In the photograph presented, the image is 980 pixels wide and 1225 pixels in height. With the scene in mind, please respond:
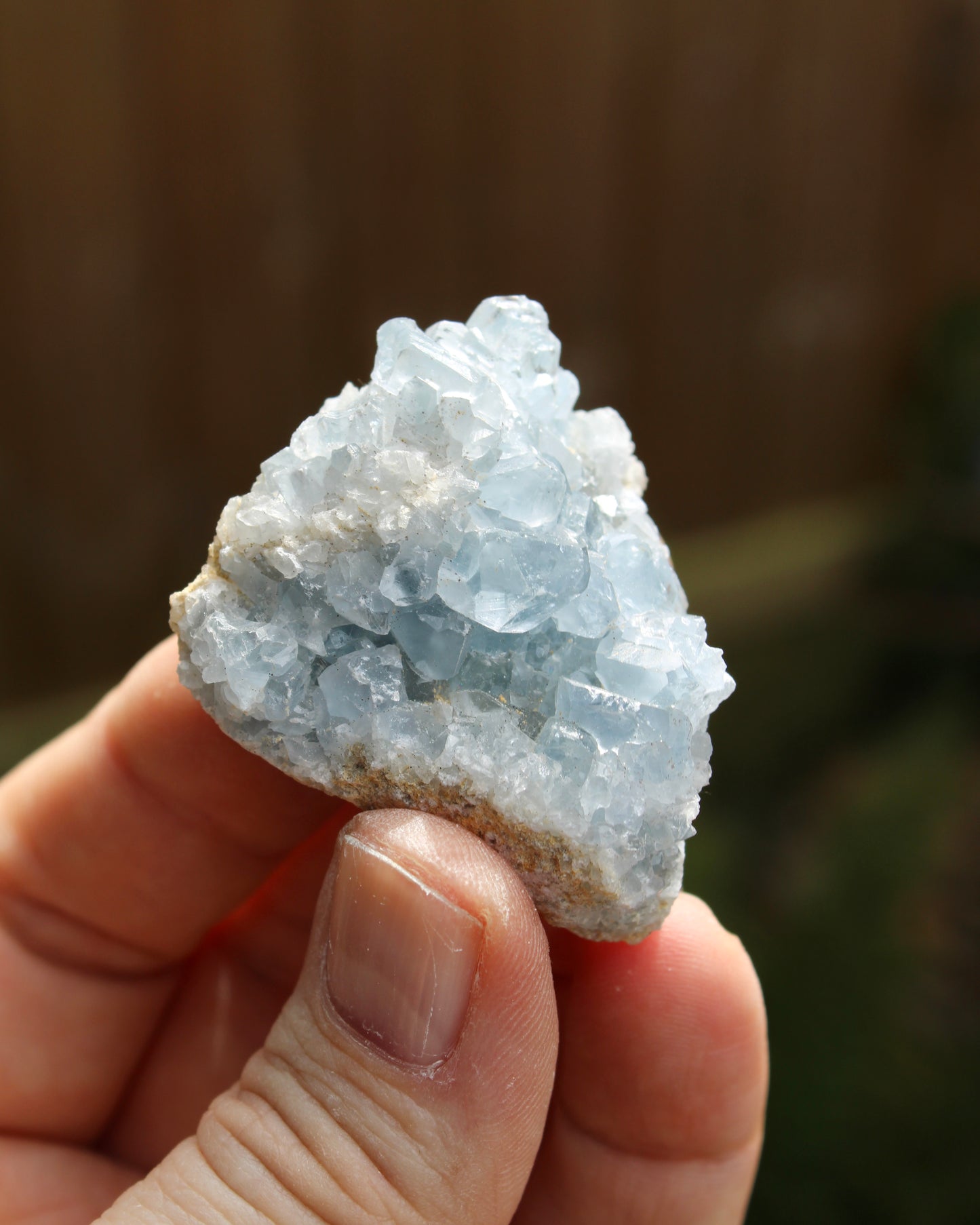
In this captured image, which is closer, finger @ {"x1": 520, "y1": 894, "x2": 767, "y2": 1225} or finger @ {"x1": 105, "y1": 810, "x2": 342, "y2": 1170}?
finger @ {"x1": 520, "y1": 894, "x2": 767, "y2": 1225}

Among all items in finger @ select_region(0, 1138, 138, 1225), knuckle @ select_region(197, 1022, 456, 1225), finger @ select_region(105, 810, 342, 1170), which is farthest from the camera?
finger @ select_region(105, 810, 342, 1170)

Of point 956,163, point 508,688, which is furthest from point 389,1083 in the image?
point 956,163

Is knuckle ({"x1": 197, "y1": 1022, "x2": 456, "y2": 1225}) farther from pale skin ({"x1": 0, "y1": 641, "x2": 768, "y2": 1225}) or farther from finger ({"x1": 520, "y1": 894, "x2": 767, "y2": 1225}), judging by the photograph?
finger ({"x1": 520, "y1": 894, "x2": 767, "y2": 1225})

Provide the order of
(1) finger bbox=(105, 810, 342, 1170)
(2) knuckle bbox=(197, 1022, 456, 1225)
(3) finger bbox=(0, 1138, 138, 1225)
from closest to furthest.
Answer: (2) knuckle bbox=(197, 1022, 456, 1225) < (3) finger bbox=(0, 1138, 138, 1225) < (1) finger bbox=(105, 810, 342, 1170)

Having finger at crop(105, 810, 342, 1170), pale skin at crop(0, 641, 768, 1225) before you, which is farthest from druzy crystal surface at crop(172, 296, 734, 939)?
finger at crop(105, 810, 342, 1170)

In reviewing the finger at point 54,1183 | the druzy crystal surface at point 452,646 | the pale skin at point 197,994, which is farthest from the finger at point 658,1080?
the finger at point 54,1183

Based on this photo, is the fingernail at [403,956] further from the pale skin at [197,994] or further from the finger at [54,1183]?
the finger at [54,1183]

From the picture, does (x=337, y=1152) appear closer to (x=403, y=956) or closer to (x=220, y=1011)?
(x=403, y=956)

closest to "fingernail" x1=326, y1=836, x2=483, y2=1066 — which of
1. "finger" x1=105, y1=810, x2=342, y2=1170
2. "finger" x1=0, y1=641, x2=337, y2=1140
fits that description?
"finger" x1=0, y1=641, x2=337, y2=1140

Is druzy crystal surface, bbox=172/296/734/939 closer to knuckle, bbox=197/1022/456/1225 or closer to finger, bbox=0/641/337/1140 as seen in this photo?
knuckle, bbox=197/1022/456/1225

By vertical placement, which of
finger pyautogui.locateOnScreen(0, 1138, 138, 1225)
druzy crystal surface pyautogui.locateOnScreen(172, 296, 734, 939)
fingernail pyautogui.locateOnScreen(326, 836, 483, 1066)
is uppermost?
druzy crystal surface pyautogui.locateOnScreen(172, 296, 734, 939)

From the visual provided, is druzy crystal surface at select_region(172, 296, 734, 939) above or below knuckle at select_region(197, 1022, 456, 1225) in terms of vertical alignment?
above
